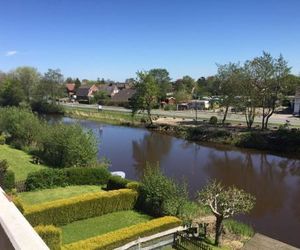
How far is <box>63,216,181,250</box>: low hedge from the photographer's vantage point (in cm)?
1291

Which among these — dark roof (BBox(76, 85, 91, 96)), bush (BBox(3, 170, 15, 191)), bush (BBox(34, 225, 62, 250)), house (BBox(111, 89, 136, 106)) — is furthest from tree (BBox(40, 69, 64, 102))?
bush (BBox(34, 225, 62, 250))

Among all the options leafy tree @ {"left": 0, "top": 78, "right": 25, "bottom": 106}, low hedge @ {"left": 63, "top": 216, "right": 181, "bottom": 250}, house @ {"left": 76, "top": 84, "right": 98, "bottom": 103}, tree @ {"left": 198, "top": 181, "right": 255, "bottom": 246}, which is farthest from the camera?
house @ {"left": 76, "top": 84, "right": 98, "bottom": 103}

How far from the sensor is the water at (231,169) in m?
21.0

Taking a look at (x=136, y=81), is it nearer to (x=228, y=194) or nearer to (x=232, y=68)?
(x=232, y=68)

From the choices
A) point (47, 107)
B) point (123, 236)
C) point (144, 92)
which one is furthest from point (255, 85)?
point (47, 107)

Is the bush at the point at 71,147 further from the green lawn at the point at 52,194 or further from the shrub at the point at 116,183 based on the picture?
the shrub at the point at 116,183

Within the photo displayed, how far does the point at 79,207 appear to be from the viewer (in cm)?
1728

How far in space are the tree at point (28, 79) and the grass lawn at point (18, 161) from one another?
5686cm

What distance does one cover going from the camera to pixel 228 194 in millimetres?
16609

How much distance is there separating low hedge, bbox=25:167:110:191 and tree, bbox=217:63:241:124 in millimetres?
31852

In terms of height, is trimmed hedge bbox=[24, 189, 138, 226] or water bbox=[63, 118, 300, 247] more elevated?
trimmed hedge bbox=[24, 189, 138, 226]

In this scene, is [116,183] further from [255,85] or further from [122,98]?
[122,98]

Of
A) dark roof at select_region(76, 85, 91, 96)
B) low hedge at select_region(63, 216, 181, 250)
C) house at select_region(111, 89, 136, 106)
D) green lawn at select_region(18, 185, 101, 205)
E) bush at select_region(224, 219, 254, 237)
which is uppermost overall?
dark roof at select_region(76, 85, 91, 96)

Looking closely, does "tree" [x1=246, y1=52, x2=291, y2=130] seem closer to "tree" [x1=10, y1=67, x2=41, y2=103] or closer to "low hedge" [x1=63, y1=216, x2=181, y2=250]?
"low hedge" [x1=63, y1=216, x2=181, y2=250]
